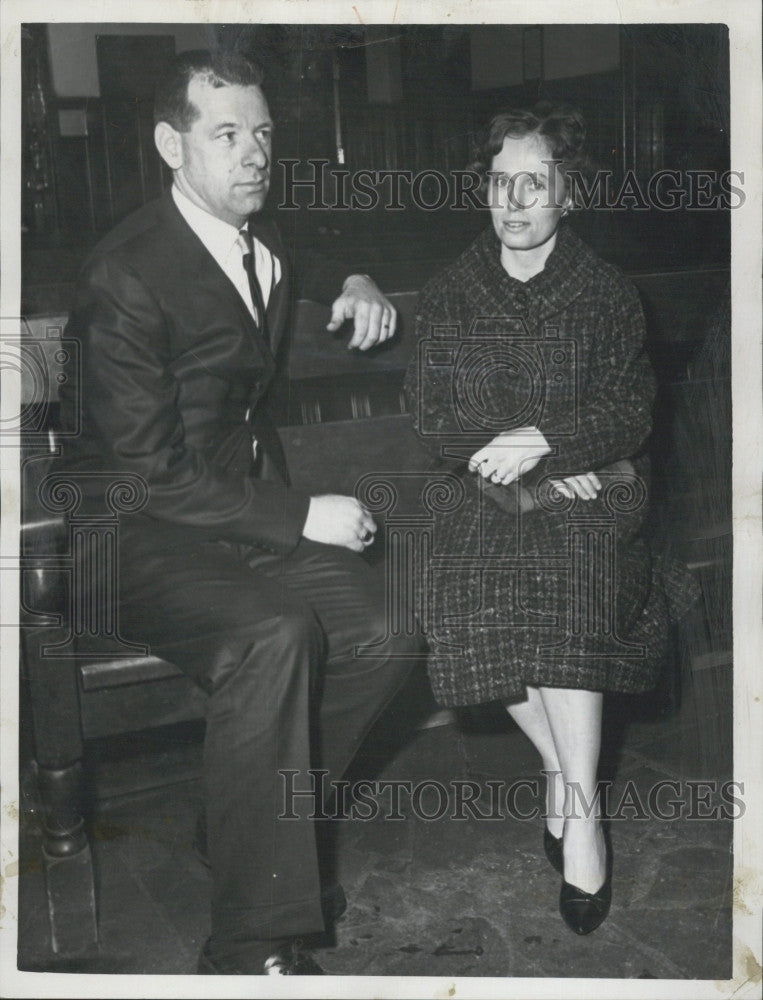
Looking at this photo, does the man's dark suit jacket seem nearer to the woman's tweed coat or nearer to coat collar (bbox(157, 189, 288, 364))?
coat collar (bbox(157, 189, 288, 364))

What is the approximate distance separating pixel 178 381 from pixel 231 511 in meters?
0.29

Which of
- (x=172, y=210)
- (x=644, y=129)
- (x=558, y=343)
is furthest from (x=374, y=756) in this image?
(x=644, y=129)

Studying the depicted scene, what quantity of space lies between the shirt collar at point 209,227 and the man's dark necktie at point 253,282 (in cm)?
2

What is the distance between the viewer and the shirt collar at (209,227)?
219cm

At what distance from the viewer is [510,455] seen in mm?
2262

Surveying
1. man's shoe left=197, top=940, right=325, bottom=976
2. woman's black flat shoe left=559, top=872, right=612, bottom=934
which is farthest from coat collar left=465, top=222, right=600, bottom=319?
man's shoe left=197, top=940, right=325, bottom=976

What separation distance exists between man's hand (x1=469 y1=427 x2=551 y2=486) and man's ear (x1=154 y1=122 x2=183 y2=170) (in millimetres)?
869

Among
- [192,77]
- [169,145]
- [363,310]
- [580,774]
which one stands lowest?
[580,774]

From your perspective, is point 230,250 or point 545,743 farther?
point 545,743

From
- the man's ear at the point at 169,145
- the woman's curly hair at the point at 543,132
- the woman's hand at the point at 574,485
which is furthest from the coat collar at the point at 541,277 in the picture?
the man's ear at the point at 169,145

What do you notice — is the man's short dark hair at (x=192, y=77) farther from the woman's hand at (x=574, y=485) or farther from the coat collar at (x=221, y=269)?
the woman's hand at (x=574, y=485)

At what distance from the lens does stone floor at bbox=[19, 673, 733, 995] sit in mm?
2293

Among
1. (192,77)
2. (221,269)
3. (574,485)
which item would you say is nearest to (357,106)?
(192,77)

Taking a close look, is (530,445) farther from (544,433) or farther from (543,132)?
(543,132)
